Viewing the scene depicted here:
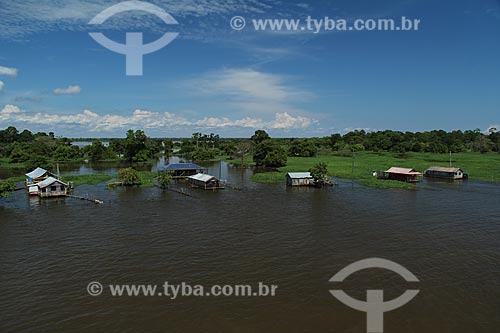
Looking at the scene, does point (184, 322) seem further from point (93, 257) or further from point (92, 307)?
point (93, 257)

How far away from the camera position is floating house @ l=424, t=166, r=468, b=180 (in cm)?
5625

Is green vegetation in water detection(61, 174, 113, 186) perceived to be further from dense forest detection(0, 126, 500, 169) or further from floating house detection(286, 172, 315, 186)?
floating house detection(286, 172, 315, 186)

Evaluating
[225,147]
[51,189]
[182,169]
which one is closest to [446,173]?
[182,169]

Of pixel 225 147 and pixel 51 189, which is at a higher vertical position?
pixel 225 147

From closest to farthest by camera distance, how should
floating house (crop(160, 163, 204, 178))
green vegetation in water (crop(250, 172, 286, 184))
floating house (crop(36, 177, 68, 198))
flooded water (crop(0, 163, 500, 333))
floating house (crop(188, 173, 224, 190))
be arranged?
flooded water (crop(0, 163, 500, 333)) → floating house (crop(36, 177, 68, 198)) → floating house (crop(188, 173, 224, 190)) → green vegetation in water (crop(250, 172, 286, 184)) → floating house (crop(160, 163, 204, 178))

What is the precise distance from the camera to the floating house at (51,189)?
41.0 metres

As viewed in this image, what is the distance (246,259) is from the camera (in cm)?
2227

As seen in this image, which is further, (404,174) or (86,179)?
(86,179)

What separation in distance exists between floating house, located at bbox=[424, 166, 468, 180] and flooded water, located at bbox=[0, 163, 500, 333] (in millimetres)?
17616

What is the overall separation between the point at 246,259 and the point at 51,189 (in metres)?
31.5

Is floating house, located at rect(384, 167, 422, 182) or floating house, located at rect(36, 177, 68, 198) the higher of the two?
floating house, located at rect(384, 167, 422, 182)

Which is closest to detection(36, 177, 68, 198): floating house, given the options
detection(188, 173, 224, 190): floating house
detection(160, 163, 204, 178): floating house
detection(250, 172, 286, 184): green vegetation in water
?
detection(188, 173, 224, 190): floating house

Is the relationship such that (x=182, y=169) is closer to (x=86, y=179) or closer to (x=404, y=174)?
(x=86, y=179)

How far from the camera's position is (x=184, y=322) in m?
15.6
